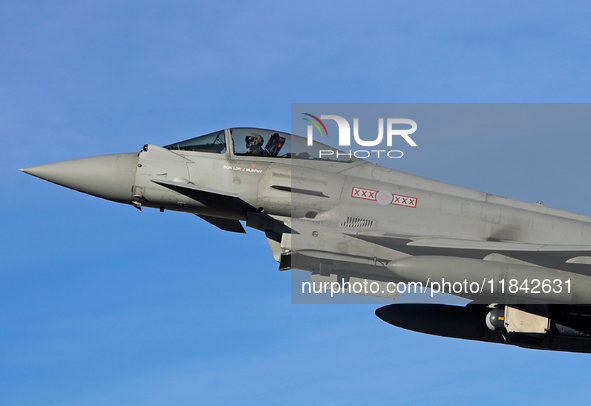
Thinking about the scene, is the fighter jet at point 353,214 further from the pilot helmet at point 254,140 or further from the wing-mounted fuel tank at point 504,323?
the wing-mounted fuel tank at point 504,323

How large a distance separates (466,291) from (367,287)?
7.51 ft

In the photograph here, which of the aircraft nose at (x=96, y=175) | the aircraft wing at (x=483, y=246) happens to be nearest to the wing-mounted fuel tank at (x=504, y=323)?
the aircraft wing at (x=483, y=246)

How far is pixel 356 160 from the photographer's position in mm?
15555

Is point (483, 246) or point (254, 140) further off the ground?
point (254, 140)

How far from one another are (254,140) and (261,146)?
0.72ft

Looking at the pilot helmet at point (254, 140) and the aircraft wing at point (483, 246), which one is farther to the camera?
the pilot helmet at point (254, 140)

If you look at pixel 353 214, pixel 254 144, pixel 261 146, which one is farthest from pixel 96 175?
pixel 353 214

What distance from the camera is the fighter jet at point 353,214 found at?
46.0ft

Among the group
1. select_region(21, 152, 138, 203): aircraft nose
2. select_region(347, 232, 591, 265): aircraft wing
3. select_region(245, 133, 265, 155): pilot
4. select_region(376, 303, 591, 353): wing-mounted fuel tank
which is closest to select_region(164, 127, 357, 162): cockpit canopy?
select_region(245, 133, 265, 155): pilot

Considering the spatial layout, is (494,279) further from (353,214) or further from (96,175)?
(96,175)

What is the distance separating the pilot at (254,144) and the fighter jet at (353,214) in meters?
0.02

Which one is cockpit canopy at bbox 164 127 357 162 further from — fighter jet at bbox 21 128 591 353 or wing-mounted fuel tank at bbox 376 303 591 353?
wing-mounted fuel tank at bbox 376 303 591 353

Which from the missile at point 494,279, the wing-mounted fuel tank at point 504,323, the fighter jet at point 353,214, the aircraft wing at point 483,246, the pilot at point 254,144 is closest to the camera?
the aircraft wing at point 483,246

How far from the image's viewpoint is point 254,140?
15.4 metres
